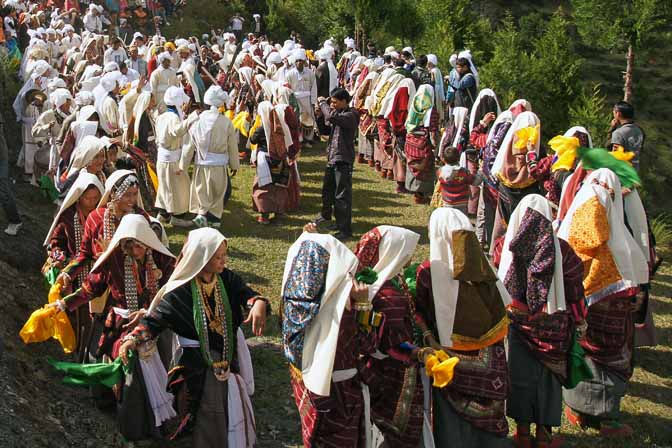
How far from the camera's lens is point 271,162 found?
413 inches

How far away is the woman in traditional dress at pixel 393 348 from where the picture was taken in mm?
4305

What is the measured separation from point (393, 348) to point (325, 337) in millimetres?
477

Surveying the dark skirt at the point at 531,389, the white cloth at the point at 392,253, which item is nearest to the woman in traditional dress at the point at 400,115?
the dark skirt at the point at 531,389

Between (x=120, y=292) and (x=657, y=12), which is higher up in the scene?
(x=657, y=12)

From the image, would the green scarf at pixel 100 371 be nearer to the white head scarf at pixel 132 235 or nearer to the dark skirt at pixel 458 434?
the white head scarf at pixel 132 235

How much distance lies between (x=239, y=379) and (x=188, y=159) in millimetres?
5772

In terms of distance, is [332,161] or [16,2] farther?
[16,2]

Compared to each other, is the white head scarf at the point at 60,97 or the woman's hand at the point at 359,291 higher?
the white head scarf at the point at 60,97

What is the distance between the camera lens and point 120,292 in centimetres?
505

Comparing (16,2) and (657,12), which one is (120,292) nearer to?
(657,12)

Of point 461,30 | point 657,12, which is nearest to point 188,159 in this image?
point 657,12

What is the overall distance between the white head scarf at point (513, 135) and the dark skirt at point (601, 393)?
276 cm

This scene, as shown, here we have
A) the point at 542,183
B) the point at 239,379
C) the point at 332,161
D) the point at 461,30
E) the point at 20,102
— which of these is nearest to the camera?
the point at 239,379

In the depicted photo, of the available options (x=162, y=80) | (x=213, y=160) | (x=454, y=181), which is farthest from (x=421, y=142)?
(x=162, y=80)
